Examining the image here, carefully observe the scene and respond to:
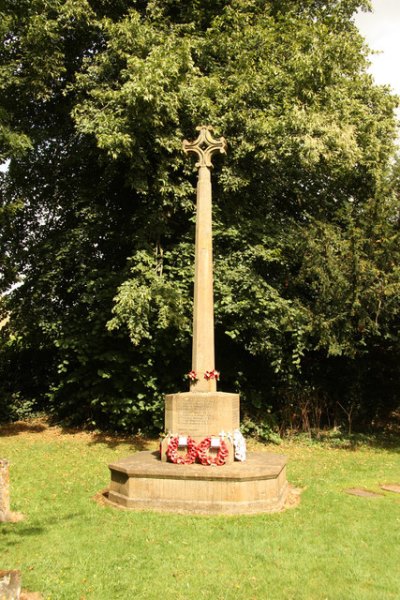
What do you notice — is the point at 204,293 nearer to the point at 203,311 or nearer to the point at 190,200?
the point at 203,311

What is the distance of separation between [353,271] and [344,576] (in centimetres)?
826

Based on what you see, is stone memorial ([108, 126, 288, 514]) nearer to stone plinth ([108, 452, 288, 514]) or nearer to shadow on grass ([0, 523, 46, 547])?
stone plinth ([108, 452, 288, 514])

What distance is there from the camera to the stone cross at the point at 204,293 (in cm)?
881

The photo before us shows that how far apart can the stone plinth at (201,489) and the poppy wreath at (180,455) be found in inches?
14.7

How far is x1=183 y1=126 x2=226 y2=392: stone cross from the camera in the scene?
28.9 ft

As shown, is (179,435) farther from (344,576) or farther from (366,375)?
(366,375)

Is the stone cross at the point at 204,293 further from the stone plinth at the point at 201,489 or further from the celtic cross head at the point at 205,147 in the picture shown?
the stone plinth at the point at 201,489

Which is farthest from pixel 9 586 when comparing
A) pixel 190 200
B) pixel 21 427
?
pixel 21 427

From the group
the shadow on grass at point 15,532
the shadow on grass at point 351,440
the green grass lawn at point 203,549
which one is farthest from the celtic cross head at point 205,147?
the shadow on grass at point 351,440

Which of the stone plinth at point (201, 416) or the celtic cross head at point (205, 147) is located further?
the celtic cross head at point (205, 147)

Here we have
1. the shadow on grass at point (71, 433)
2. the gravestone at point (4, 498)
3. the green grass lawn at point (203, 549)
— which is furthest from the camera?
the shadow on grass at point (71, 433)

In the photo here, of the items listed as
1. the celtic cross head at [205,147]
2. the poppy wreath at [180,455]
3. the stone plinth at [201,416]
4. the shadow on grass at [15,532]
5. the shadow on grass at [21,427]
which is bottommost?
the shadow on grass at [15,532]

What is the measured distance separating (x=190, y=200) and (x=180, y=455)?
806 centimetres

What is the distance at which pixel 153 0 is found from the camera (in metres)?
14.9
